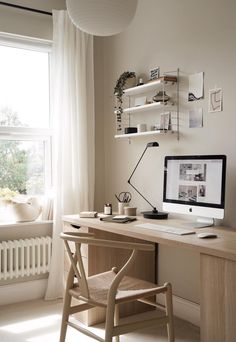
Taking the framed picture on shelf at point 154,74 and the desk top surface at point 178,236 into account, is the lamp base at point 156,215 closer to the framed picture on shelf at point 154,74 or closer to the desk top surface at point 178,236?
the desk top surface at point 178,236

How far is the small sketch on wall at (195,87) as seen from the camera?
2.86 metres

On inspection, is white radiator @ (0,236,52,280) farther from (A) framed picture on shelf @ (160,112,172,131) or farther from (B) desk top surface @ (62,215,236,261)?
(A) framed picture on shelf @ (160,112,172,131)

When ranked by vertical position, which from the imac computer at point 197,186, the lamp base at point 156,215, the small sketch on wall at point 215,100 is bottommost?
the lamp base at point 156,215

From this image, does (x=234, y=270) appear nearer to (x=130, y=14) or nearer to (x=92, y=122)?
(x=130, y=14)

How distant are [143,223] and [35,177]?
1315 millimetres

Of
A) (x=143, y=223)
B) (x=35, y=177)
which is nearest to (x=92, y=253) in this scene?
(x=143, y=223)

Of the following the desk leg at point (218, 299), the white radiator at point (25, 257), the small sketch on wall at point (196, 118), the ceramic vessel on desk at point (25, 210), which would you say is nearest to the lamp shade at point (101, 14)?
the small sketch on wall at point (196, 118)

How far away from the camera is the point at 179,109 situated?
306 centimetres

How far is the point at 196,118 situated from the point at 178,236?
3.20 ft

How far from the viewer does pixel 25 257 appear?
3459 mm

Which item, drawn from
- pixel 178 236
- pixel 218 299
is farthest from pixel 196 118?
pixel 218 299

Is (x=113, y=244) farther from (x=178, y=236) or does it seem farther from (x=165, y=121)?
(x=165, y=121)

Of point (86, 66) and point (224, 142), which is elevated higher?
point (86, 66)

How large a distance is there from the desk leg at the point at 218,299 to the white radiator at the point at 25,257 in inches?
71.0
